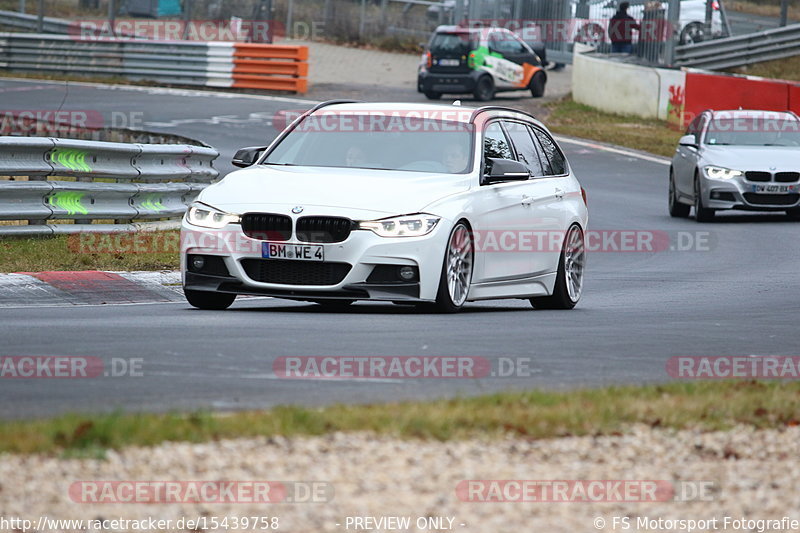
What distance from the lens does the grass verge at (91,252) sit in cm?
1326

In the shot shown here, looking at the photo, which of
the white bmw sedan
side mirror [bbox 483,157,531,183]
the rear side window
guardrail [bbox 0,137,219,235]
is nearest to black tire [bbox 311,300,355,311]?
the white bmw sedan

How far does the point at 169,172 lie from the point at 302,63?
24.0m

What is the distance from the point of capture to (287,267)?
34.7 feet

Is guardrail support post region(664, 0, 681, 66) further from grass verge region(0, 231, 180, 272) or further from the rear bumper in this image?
grass verge region(0, 231, 180, 272)

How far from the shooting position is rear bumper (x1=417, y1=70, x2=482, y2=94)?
129ft

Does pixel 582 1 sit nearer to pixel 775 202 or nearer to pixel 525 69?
pixel 525 69

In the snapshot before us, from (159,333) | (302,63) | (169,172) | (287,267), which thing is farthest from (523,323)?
(302,63)

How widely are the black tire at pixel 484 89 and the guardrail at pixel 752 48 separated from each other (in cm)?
529

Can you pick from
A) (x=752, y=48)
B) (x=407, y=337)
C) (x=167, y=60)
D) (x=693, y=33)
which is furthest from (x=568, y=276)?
(x=167, y=60)

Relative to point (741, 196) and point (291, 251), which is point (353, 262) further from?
point (741, 196)

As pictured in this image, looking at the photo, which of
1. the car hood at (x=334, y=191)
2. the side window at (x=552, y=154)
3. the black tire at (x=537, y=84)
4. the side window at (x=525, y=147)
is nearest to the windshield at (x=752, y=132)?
the side window at (x=552, y=154)

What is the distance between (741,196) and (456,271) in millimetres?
11693

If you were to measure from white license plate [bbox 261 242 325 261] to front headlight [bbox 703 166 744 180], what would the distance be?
12365 mm

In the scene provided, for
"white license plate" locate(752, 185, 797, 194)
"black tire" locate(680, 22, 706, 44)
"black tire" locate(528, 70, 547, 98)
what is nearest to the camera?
"white license plate" locate(752, 185, 797, 194)
